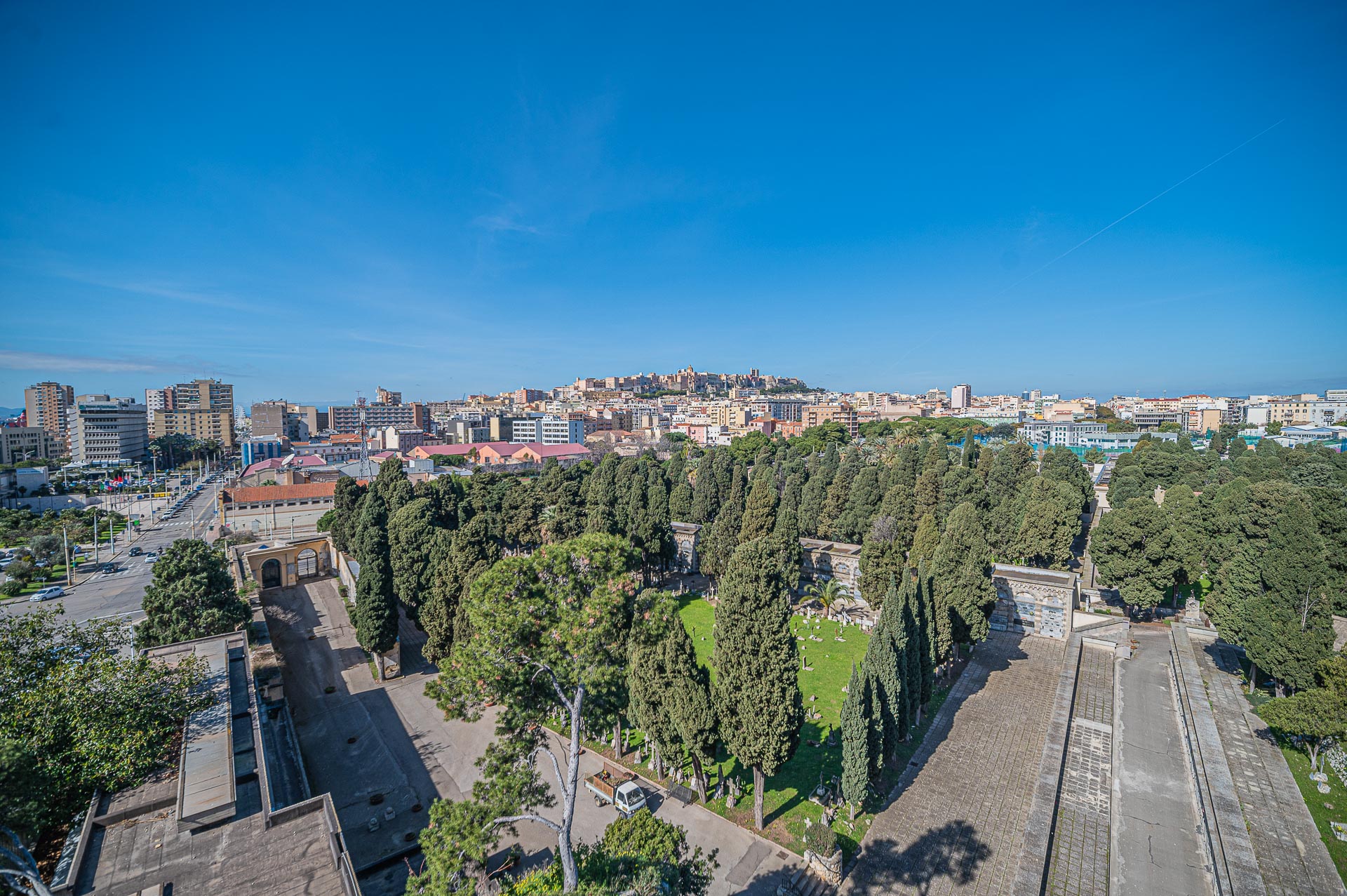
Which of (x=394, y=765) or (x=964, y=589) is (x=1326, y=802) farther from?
(x=394, y=765)

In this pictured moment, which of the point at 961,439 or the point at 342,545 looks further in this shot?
the point at 961,439

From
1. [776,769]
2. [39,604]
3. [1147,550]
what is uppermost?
[1147,550]

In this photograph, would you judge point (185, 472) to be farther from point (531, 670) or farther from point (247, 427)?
point (531, 670)

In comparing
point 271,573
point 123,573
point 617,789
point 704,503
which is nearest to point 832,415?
point 704,503

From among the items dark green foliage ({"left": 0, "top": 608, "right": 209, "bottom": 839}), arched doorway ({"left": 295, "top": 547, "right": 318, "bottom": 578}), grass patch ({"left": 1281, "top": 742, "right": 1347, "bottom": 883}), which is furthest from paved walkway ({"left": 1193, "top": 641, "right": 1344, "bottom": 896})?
arched doorway ({"left": 295, "top": 547, "right": 318, "bottom": 578})

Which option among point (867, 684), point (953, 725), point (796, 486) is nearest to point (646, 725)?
point (867, 684)

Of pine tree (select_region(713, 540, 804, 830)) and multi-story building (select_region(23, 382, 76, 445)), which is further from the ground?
multi-story building (select_region(23, 382, 76, 445))

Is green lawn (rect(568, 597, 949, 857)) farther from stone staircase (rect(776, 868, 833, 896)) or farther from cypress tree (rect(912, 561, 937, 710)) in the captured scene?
cypress tree (rect(912, 561, 937, 710))
